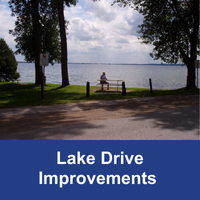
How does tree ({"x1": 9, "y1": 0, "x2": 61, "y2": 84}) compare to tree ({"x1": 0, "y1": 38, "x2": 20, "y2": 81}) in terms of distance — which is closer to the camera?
tree ({"x1": 9, "y1": 0, "x2": 61, "y2": 84})

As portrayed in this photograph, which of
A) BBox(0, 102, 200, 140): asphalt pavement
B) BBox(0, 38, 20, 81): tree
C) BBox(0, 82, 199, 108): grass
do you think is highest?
BBox(0, 38, 20, 81): tree

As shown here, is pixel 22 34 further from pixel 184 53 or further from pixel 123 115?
pixel 123 115

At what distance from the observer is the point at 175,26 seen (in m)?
21.3

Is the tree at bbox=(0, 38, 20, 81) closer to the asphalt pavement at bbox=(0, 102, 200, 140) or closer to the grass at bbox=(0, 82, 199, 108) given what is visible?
the grass at bbox=(0, 82, 199, 108)

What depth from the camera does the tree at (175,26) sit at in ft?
67.3

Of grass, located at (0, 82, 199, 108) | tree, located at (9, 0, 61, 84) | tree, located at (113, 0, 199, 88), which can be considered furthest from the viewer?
tree, located at (9, 0, 61, 84)

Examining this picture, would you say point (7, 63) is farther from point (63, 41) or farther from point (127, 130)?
point (127, 130)

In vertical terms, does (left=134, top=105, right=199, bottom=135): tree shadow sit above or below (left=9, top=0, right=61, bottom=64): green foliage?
below

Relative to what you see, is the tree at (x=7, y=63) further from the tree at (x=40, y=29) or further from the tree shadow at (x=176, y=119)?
the tree shadow at (x=176, y=119)

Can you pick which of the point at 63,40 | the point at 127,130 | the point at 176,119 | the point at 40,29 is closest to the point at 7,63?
the point at 40,29

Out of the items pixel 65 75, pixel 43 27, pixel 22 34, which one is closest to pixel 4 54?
pixel 22 34

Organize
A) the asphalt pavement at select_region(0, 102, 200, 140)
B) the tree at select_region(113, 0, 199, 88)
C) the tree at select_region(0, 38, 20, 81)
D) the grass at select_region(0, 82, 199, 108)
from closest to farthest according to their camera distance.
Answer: the asphalt pavement at select_region(0, 102, 200, 140)
the grass at select_region(0, 82, 199, 108)
the tree at select_region(113, 0, 199, 88)
the tree at select_region(0, 38, 20, 81)

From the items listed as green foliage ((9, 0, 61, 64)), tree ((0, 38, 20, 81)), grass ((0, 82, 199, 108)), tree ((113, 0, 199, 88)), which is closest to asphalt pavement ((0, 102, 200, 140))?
grass ((0, 82, 199, 108))

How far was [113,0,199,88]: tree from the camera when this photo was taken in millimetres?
20514
